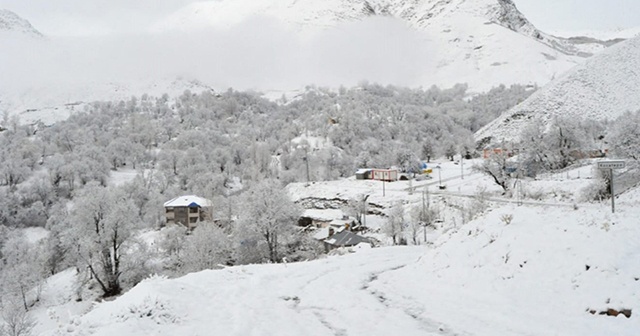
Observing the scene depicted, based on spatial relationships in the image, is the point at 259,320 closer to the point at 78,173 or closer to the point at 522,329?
the point at 522,329

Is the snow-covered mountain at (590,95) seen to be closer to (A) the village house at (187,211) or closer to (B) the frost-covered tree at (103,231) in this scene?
(A) the village house at (187,211)

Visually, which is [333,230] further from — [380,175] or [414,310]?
[414,310]

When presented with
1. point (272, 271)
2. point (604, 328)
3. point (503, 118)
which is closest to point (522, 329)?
point (604, 328)

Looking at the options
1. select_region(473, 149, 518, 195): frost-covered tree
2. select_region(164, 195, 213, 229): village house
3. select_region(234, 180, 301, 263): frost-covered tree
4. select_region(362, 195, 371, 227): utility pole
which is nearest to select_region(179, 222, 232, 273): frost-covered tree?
select_region(234, 180, 301, 263): frost-covered tree

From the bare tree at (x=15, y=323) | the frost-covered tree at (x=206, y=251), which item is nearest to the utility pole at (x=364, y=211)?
the frost-covered tree at (x=206, y=251)

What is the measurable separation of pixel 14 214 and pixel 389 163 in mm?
82332

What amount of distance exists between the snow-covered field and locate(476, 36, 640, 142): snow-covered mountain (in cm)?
9847

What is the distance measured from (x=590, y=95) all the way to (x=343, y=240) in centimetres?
9438

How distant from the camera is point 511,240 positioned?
40.5 ft

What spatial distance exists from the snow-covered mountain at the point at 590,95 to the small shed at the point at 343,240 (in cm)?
7477

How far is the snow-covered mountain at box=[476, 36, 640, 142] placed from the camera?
324 ft

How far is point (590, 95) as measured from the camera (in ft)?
341

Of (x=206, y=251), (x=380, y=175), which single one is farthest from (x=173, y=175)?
(x=206, y=251)

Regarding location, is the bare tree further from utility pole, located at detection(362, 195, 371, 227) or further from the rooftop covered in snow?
utility pole, located at detection(362, 195, 371, 227)
